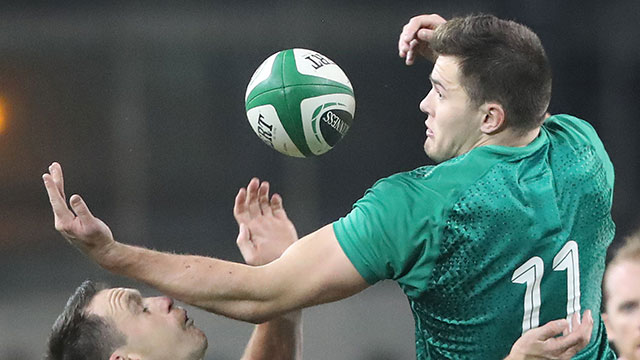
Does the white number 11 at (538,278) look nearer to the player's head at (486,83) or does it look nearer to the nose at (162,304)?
the player's head at (486,83)

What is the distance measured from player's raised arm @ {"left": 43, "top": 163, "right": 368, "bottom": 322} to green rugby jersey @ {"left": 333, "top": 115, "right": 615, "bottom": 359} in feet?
0.26

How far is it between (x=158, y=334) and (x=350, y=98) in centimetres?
121

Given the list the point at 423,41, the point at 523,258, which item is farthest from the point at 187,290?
the point at 423,41

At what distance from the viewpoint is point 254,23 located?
7.58 metres

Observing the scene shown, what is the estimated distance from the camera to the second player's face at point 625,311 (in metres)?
3.60

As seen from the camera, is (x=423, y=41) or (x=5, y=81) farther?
(x=5, y=81)

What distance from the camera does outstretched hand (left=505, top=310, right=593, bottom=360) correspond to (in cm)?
275

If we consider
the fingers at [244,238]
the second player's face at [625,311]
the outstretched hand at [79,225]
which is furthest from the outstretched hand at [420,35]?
the outstretched hand at [79,225]

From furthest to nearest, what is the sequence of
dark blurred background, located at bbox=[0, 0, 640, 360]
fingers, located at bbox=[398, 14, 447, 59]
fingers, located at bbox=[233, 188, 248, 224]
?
dark blurred background, located at bbox=[0, 0, 640, 360], fingers, located at bbox=[233, 188, 248, 224], fingers, located at bbox=[398, 14, 447, 59]

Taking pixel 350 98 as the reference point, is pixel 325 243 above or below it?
below

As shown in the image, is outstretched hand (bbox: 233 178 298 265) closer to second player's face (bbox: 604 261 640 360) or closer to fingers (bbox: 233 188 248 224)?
fingers (bbox: 233 188 248 224)

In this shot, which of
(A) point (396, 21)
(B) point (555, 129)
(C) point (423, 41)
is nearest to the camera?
(B) point (555, 129)

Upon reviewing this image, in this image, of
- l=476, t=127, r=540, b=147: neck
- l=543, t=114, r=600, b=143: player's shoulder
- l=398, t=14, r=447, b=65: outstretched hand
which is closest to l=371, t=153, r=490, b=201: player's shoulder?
l=476, t=127, r=540, b=147: neck

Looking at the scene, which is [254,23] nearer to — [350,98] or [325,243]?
[350,98]
